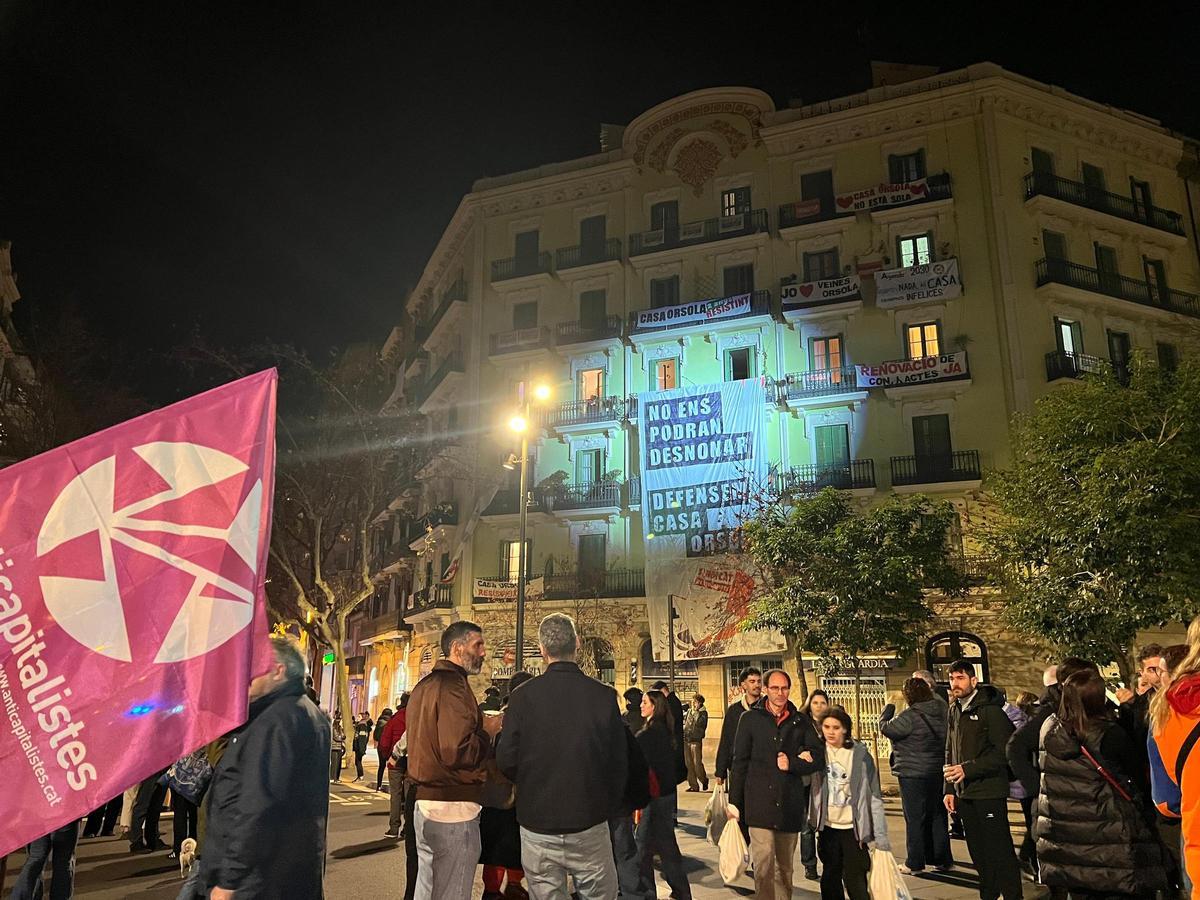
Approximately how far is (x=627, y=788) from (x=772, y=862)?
208 centimetres

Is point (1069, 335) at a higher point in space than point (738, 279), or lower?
lower

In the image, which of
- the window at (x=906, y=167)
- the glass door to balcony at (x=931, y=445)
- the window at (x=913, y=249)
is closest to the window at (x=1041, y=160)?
the window at (x=906, y=167)

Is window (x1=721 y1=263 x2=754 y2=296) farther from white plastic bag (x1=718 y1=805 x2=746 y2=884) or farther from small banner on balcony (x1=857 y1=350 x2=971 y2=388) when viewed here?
white plastic bag (x1=718 y1=805 x2=746 y2=884)

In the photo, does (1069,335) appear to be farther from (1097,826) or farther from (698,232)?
(1097,826)

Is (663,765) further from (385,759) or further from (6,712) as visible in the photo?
(6,712)

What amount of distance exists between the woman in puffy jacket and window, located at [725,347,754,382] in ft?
87.4

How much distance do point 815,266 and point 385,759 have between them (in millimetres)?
25604

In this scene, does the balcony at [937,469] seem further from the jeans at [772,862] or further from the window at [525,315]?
the jeans at [772,862]

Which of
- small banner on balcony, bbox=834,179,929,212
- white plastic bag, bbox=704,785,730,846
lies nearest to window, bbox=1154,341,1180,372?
small banner on balcony, bbox=834,179,929,212

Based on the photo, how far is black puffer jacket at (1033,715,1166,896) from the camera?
4551 millimetres

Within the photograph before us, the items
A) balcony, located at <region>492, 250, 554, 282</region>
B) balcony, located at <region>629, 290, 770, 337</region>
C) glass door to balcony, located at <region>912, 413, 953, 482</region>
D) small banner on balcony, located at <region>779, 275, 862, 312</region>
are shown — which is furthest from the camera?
balcony, located at <region>492, 250, 554, 282</region>

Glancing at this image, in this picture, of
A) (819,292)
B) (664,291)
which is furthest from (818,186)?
(664,291)

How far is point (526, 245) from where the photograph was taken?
35.8 meters

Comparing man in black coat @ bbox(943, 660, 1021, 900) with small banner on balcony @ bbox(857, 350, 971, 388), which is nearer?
man in black coat @ bbox(943, 660, 1021, 900)
